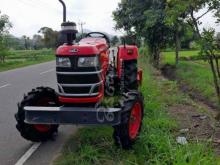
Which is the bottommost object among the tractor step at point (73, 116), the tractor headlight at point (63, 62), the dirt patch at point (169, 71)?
the dirt patch at point (169, 71)

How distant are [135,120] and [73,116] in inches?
47.1

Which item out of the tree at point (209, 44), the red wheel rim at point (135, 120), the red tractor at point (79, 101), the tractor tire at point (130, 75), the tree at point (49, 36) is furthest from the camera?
the tree at point (49, 36)

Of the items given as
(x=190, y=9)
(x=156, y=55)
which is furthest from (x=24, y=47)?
(x=190, y=9)

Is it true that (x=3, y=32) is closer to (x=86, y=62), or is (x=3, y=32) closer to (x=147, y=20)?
(x=147, y=20)

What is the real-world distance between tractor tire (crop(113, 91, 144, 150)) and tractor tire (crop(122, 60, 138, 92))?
4.50 ft

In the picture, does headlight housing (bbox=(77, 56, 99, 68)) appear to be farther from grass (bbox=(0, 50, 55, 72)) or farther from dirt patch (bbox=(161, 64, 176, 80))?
grass (bbox=(0, 50, 55, 72))

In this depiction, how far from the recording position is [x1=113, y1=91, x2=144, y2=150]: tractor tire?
20.0ft

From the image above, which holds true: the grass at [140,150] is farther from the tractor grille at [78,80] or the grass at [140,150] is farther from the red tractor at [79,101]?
the tractor grille at [78,80]

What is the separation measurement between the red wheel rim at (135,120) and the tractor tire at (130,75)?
4.22 ft

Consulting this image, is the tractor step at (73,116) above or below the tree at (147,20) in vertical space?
below

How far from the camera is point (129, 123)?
628 cm

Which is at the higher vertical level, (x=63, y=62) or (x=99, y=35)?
(x=99, y=35)

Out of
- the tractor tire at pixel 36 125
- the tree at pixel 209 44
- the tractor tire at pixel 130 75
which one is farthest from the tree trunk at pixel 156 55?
the tractor tire at pixel 36 125

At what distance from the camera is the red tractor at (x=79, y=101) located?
6070mm
